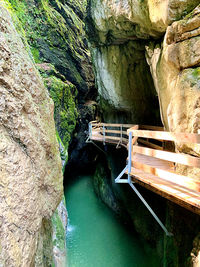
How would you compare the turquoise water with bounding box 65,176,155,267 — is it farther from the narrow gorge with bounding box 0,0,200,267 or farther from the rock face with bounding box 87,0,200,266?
the rock face with bounding box 87,0,200,266

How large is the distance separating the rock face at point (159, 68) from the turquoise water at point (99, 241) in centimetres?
84

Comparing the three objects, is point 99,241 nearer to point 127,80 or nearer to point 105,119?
point 105,119

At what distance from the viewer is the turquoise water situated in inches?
256

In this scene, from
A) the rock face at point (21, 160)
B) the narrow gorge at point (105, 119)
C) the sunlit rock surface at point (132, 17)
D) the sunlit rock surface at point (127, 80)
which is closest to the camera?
the rock face at point (21, 160)

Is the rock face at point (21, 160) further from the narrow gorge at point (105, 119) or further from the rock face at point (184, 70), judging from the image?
the rock face at point (184, 70)

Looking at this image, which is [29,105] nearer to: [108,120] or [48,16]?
[108,120]

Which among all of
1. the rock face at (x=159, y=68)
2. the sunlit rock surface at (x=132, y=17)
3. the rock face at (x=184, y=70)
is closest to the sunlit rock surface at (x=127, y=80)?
the rock face at (x=159, y=68)

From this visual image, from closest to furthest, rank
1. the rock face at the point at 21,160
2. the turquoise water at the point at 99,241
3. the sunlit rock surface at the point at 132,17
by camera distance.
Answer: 1. the rock face at the point at 21,160
2. the sunlit rock surface at the point at 132,17
3. the turquoise water at the point at 99,241

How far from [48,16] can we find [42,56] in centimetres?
305

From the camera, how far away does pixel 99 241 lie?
7.57m

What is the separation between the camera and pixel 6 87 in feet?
7.54

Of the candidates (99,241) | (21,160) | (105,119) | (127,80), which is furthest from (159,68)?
(99,241)

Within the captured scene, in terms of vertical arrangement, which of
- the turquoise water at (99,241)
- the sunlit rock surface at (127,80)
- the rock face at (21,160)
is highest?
the sunlit rock surface at (127,80)

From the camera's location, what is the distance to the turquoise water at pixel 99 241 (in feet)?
21.4
